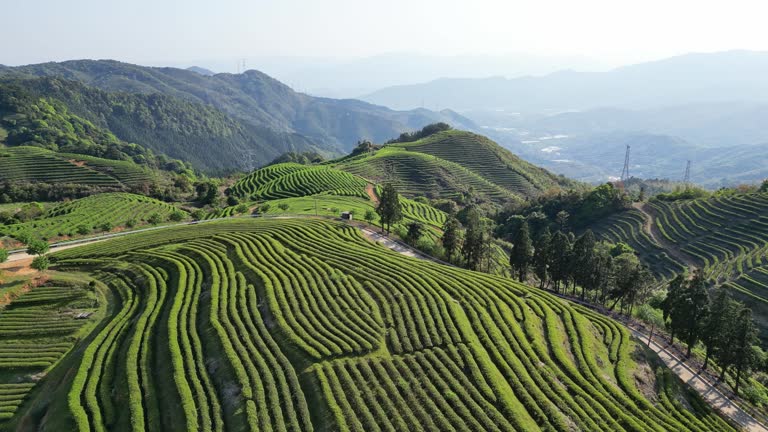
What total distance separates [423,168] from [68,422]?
16698 centimetres

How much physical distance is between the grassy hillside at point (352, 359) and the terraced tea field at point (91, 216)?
36.0 m

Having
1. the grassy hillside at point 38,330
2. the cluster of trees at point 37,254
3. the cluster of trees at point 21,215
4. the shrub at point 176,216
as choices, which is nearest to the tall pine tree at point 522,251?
the grassy hillside at point 38,330

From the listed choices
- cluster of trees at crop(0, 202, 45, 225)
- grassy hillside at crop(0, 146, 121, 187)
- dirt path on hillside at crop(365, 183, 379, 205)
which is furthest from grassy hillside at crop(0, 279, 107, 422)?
grassy hillside at crop(0, 146, 121, 187)

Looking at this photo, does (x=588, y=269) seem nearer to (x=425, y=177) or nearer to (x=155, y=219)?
(x=155, y=219)

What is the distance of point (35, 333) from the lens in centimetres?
5344

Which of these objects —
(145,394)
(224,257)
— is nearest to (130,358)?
(145,394)

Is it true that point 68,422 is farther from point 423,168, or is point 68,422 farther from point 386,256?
point 423,168

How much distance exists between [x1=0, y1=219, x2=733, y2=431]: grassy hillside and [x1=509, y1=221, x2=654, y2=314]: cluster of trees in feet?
33.8

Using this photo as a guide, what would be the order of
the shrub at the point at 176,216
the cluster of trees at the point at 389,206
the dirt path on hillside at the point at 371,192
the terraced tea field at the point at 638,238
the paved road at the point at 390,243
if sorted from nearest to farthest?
1. the paved road at the point at 390,243
2. the cluster of trees at the point at 389,206
3. the terraced tea field at the point at 638,238
4. the shrub at the point at 176,216
5. the dirt path on hillside at the point at 371,192

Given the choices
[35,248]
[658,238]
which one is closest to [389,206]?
[35,248]

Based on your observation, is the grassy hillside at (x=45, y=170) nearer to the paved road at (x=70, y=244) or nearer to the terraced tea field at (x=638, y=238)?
the paved road at (x=70, y=244)

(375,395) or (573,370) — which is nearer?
(375,395)

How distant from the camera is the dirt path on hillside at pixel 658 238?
99.8 metres

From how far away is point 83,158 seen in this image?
543ft
